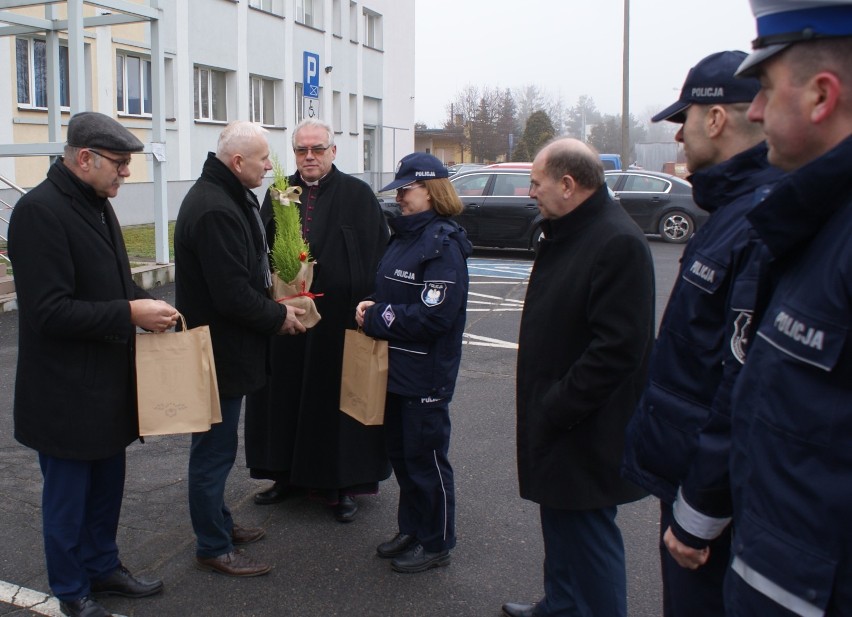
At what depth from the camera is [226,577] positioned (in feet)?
12.0

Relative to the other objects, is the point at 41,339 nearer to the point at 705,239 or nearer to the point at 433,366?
the point at 433,366

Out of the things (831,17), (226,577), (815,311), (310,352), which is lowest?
(226,577)

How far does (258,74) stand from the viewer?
79.3ft

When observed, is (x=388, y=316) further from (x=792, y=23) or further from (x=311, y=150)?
(x=792, y=23)

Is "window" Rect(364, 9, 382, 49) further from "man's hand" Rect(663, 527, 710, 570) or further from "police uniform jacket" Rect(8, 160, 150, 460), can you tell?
"man's hand" Rect(663, 527, 710, 570)

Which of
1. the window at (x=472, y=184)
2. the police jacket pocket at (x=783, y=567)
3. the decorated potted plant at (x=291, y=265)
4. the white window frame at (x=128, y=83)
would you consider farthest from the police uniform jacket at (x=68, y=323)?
the white window frame at (x=128, y=83)

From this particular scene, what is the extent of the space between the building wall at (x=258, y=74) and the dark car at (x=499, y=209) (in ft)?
18.0

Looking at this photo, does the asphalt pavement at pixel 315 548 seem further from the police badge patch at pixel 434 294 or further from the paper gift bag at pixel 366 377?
the police badge patch at pixel 434 294

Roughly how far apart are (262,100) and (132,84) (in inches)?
253

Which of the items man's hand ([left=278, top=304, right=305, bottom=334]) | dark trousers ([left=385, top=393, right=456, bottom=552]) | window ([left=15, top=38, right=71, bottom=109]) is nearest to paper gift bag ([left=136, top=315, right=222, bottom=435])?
man's hand ([left=278, top=304, right=305, bottom=334])

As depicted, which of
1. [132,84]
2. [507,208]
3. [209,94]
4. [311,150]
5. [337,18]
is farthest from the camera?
[337,18]

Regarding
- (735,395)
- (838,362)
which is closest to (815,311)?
(838,362)

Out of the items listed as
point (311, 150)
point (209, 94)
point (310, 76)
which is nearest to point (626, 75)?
point (209, 94)

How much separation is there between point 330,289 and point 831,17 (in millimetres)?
3192
